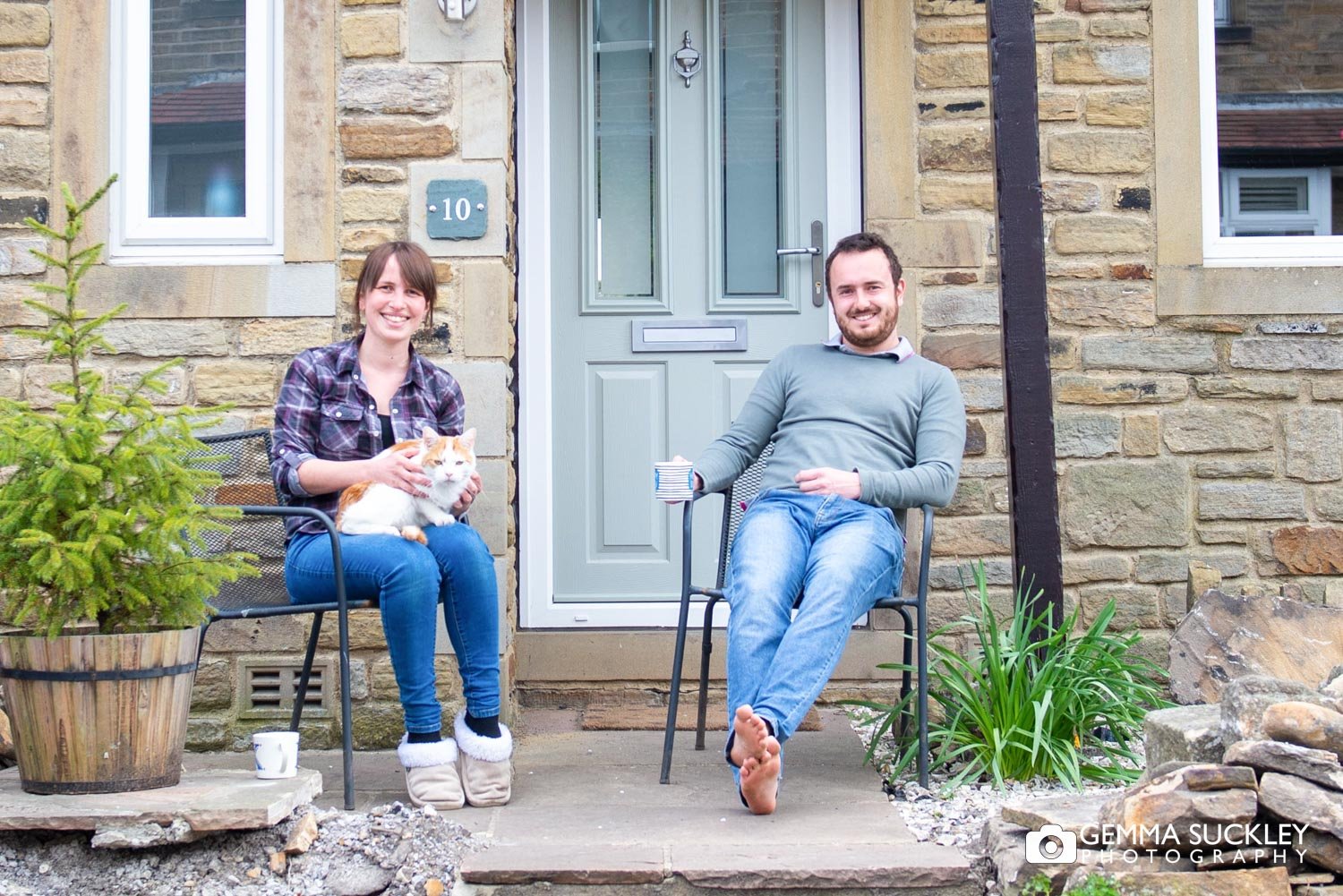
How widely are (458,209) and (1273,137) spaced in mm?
2687

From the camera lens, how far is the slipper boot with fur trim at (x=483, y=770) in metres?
3.04

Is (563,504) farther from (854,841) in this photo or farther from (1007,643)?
(854,841)

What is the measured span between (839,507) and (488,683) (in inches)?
36.6

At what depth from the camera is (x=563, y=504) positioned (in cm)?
441

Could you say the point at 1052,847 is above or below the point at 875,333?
below

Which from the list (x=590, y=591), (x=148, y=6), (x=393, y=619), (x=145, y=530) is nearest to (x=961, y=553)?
(x=590, y=591)

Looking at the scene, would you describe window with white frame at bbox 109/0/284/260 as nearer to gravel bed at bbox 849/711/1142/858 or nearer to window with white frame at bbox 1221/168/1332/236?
gravel bed at bbox 849/711/1142/858

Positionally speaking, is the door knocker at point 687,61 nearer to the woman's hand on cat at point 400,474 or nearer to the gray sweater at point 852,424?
the gray sweater at point 852,424

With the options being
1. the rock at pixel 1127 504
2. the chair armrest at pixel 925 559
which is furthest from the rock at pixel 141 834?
the rock at pixel 1127 504

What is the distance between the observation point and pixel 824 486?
10.3 ft

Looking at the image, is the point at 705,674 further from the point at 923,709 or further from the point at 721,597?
the point at 923,709

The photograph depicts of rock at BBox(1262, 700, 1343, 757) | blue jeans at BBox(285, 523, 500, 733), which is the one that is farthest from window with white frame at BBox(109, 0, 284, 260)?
rock at BBox(1262, 700, 1343, 757)

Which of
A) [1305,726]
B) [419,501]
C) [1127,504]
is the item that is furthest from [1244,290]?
[419,501]

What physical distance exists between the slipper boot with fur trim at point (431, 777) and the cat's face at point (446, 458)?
60 centimetres
